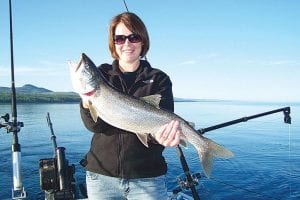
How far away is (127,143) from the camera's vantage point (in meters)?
4.20

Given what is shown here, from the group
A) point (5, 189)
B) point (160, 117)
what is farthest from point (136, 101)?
point (5, 189)

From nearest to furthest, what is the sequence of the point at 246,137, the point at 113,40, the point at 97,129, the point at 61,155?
the point at 97,129
the point at 113,40
the point at 61,155
the point at 246,137

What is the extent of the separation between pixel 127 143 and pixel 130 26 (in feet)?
4.90

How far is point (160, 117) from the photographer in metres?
4.48

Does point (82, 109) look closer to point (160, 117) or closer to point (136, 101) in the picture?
point (136, 101)

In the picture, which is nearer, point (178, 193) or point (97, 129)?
point (97, 129)

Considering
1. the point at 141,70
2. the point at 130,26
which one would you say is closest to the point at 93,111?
the point at 141,70

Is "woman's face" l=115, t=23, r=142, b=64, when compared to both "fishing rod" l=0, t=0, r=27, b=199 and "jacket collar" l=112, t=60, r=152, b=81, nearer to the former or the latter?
"jacket collar" l=112, t=60, r=152, b=81

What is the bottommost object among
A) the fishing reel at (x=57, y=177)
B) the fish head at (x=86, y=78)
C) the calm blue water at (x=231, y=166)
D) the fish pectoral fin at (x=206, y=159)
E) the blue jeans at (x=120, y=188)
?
the calm blue water at (x=231, y=166)

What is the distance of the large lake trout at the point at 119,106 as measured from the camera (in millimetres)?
4297

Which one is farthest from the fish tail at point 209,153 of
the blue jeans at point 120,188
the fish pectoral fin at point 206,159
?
the blue jeans at point 120,188

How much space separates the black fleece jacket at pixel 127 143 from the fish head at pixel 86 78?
23 cm

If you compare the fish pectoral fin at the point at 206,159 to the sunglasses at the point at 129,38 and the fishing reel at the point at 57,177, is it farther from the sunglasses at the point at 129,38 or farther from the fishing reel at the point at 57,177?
the fishing reel at the point at 57,177

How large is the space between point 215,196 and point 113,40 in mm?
10056
